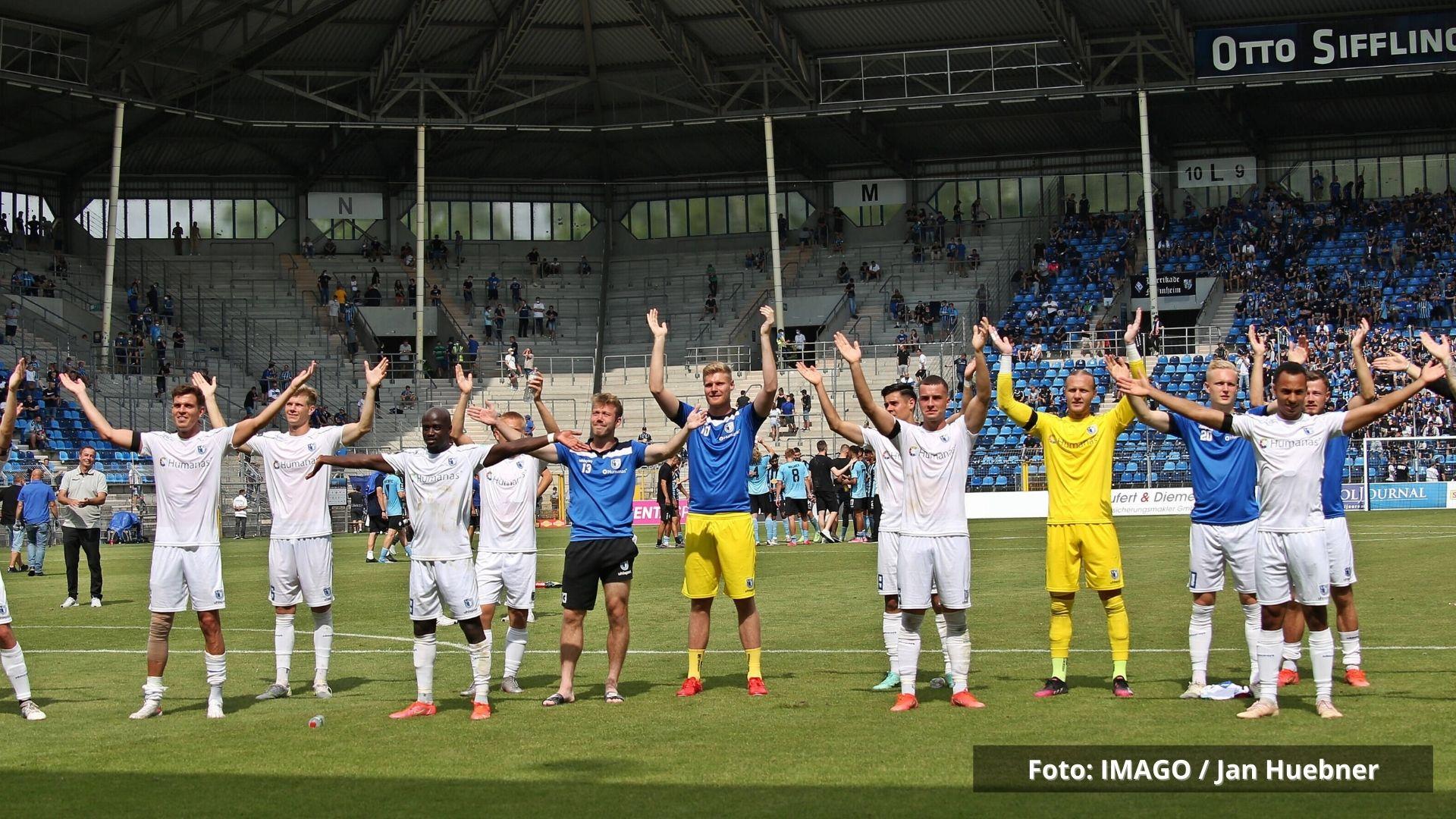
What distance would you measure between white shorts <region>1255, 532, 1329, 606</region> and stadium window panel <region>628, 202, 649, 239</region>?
58802 millimetres

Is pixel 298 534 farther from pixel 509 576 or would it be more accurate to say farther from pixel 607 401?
pixel 607 401

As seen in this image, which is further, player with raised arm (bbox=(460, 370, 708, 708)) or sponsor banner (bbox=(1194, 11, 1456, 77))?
sponsor banner (bbox=(1194, 11, 1456, 77))

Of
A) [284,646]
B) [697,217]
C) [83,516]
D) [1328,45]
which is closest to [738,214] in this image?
[697,217]

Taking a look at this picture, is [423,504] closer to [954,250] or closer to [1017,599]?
[1017,599]

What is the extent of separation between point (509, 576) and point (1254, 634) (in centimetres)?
562

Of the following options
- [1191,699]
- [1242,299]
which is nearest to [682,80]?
[1242,299]

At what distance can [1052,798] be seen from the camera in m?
7.71

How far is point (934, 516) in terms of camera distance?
1090 cm

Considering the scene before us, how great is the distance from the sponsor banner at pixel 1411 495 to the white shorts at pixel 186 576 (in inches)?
1321

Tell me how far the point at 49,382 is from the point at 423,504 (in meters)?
40.3

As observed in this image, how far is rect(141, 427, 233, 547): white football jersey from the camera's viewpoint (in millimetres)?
11250

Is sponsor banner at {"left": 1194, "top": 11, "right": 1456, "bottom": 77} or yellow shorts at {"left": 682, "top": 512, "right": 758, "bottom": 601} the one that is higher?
sponsor banner at {"left": 1194, "top": 11, "right": 1456, "bottom": 77}

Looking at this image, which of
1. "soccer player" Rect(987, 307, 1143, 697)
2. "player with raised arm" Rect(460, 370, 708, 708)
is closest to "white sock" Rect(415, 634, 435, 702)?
"player with raised arm" Rect(460, 370, 708, 708)

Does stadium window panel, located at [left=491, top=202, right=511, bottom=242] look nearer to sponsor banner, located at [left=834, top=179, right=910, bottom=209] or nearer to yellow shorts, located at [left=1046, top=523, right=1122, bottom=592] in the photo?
sponsor banner, located at [left=834, top=179, right=910, bottom=209]
